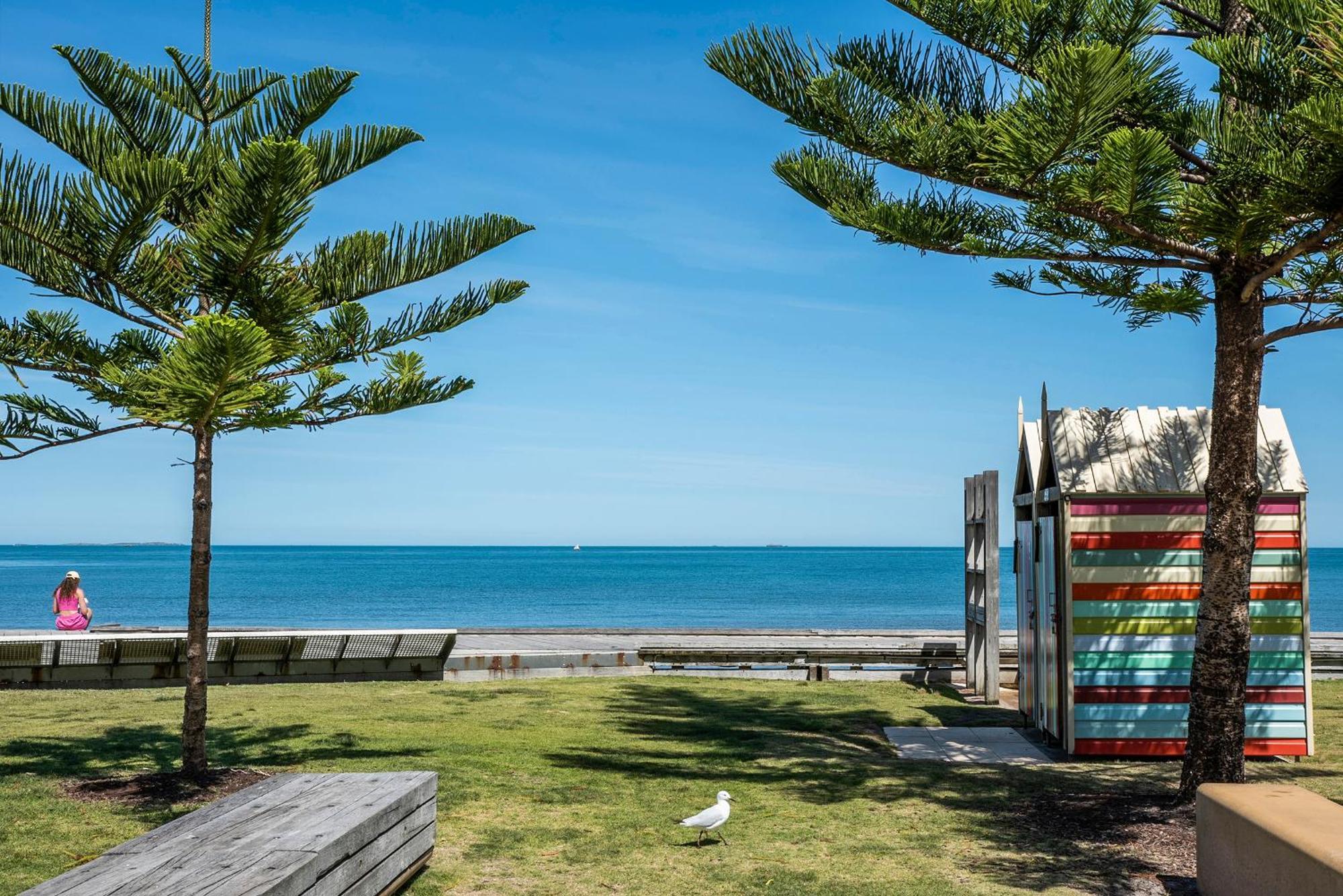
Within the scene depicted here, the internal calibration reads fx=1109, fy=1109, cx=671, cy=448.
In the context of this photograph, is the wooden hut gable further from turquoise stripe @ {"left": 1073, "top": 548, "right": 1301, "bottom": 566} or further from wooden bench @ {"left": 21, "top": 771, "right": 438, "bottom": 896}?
wooden bench @ {"left": 21, "top": 771, "right": 438, "bottom": 896}

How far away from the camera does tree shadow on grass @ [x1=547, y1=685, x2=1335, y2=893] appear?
564 centimetres

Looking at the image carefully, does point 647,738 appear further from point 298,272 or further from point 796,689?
point 298,272

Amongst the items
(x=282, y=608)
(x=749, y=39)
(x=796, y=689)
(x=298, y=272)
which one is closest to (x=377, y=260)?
(x=298, y=272)

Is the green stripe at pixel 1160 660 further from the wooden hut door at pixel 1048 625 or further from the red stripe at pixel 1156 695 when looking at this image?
the wooden hut door at pixel 1048 625

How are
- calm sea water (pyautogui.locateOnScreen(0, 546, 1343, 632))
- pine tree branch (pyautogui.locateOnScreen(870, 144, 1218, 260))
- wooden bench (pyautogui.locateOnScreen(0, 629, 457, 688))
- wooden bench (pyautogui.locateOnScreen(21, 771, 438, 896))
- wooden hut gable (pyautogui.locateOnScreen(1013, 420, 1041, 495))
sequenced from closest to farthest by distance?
wooden bench (pyautogui.locateOnScreen(21, 771, 438, 896)), pine tree branch (pyautogui.locateOnScreen(870, 144, 1218, 260)), wooden hut gable (pyautogui.locateOnScreen(1013, 420, 1041, 495)), wooden bench (pyautogui.locateOnScreen(0, 629, 457, 688)), calm sea water (pyautogui.locateOnScreen(0, 546, 1343, 632))

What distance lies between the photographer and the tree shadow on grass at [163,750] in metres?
7.52

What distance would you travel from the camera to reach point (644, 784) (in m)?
7.46

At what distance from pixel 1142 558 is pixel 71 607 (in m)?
12.3

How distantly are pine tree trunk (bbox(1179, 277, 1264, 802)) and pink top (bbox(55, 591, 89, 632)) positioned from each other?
12.7 metres

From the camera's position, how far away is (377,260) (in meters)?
7.25

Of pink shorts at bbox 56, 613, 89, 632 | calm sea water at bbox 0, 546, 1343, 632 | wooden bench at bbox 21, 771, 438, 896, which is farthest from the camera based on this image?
calm sea water at bbox 0, 546, 1343, 632

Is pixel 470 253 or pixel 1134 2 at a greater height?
pixel 1134 2

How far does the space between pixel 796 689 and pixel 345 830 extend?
917 centimetres

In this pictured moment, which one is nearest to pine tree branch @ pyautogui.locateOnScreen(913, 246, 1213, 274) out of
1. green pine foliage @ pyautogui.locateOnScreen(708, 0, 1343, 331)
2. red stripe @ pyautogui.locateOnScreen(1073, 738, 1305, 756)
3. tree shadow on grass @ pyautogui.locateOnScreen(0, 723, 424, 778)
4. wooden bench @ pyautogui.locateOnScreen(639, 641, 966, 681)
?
green pine foliage @ pyautogui.locateOnScreen(708, 0, 1343, 331)
